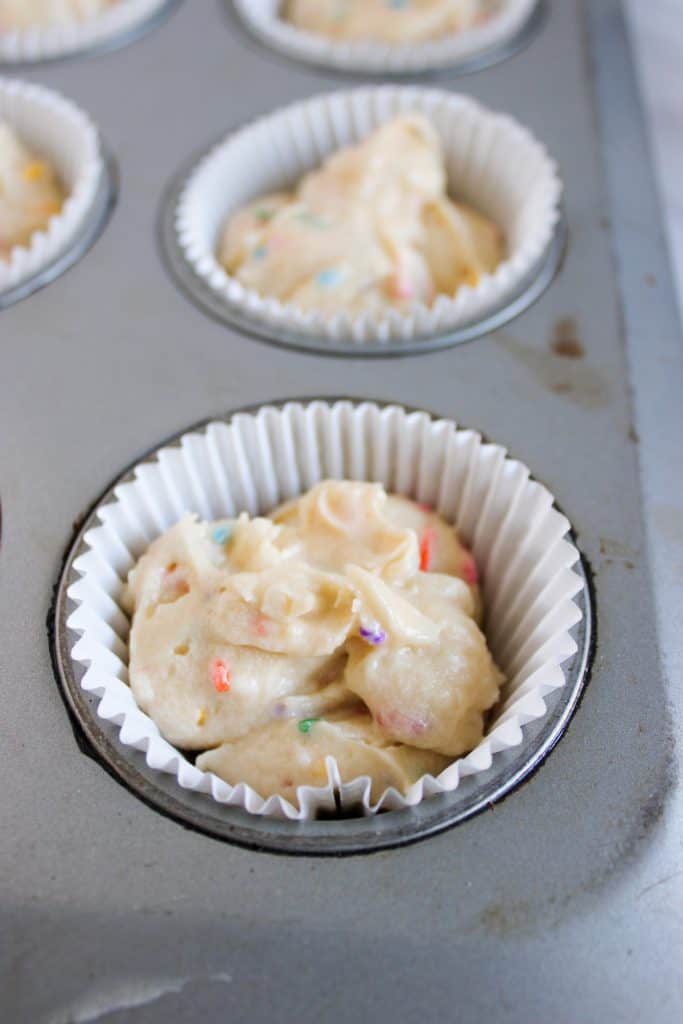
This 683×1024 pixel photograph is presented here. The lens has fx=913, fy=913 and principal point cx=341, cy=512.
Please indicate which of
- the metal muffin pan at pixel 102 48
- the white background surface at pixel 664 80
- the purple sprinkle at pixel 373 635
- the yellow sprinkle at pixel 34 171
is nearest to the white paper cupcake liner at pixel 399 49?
the metal muffin pan at pixel 102 48

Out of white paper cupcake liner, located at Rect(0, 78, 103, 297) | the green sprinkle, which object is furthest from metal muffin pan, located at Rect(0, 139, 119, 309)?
the green sprinkle

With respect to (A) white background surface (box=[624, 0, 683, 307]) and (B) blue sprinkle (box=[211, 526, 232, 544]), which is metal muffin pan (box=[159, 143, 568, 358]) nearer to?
(B) blue sprinkle (box=[211, 526, 232, 544])

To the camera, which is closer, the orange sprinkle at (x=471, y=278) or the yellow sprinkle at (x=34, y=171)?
the orange sprinkle at (x=471, y=278)

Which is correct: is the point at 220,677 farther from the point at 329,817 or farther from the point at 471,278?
Answer: the point at 471,278

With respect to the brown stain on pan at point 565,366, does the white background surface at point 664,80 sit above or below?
above

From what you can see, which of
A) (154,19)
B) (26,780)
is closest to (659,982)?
(26,780)

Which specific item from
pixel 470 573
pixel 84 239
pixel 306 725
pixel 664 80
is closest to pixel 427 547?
pixel 470 573

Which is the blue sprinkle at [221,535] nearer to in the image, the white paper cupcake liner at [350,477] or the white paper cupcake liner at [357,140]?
the white paper cupcake liner at [350,477]
